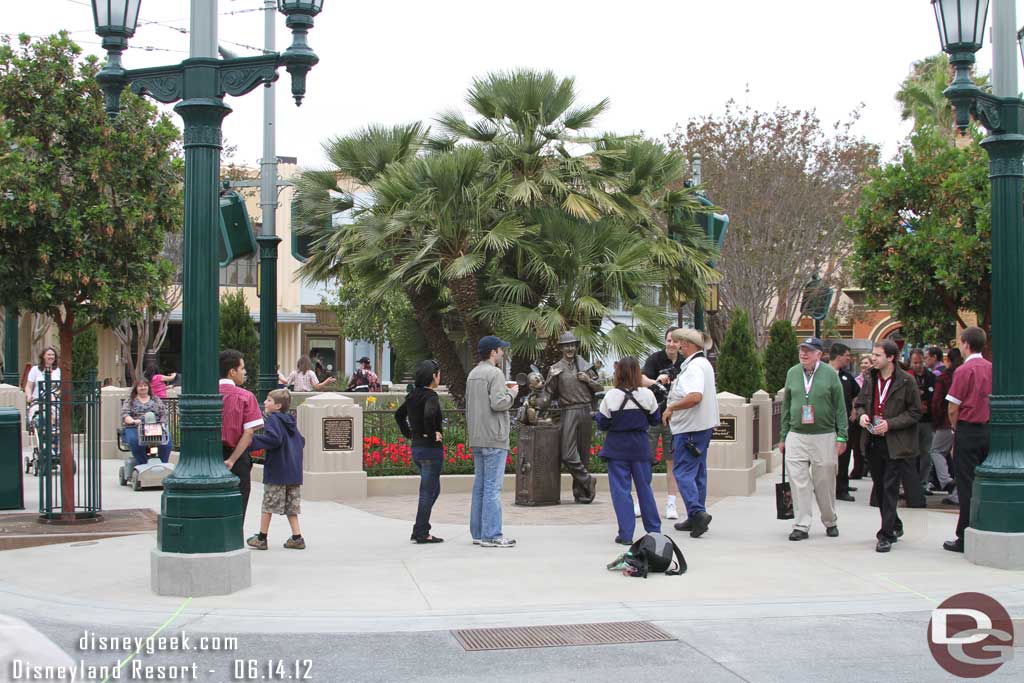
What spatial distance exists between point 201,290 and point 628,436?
3845mm

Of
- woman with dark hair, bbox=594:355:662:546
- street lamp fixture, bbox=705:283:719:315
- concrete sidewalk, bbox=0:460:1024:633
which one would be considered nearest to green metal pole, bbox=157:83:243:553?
concrete sidewalk, bbox=0:460:1024:633

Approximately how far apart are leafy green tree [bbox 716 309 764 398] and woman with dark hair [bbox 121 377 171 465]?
14612 millimetres

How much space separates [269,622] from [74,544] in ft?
12.9

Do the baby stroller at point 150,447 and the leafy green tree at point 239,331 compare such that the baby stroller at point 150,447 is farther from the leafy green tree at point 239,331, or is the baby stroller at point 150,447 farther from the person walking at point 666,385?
the leafy green tree at point 239,331

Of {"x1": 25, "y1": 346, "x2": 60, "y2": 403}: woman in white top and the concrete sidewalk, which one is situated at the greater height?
{"x1": 25, "y1": 346, "x2": 60, "y2": 403}: woman in white top

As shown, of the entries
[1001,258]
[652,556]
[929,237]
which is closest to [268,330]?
[652,556]

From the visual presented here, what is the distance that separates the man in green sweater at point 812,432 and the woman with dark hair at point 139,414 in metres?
8.67

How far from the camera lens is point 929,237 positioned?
13.9m

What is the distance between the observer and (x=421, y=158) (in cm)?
1567

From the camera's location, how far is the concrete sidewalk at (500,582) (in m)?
7.14

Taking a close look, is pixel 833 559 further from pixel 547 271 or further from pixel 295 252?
pixel 295 252

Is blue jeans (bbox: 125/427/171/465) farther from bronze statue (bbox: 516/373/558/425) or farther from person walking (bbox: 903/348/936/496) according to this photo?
person walking (bbox: 903/348/936/496)

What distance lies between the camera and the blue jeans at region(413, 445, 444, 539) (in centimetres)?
959

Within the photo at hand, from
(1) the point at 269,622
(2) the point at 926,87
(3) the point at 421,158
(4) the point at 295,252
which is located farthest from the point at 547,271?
(2) the point at 926,87
